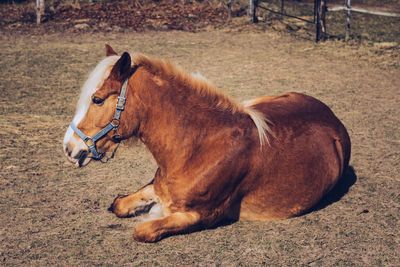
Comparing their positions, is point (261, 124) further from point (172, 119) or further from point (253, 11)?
point (253, 11)

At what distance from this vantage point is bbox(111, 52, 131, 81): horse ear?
3781mm

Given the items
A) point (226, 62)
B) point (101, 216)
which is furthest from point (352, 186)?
point (226, 62)

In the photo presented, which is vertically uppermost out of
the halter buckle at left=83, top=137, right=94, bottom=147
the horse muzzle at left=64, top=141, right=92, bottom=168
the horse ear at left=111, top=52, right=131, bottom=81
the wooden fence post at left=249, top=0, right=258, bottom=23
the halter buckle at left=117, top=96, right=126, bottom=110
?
the horse ear at left=111, top=52, right=131, bottom=81

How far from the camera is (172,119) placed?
4.10 metres

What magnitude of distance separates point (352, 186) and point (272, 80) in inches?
159

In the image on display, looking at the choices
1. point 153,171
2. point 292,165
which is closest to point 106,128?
point 292,165

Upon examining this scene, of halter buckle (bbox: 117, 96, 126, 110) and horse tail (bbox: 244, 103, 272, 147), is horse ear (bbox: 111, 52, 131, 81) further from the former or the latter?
horse tail (bbox: 244, 103, 272, 147)

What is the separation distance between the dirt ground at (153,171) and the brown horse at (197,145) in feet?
0.54

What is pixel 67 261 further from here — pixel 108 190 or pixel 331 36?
pixel 331 36

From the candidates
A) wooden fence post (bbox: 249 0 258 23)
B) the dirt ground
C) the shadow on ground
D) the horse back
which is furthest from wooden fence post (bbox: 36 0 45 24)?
the horse back

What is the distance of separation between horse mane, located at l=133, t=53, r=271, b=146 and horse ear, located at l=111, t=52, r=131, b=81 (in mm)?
139

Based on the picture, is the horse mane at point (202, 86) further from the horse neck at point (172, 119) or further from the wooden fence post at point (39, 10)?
the wooden fence post at point (39, 10)

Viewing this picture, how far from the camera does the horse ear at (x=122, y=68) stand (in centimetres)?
378

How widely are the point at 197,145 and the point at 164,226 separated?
2.00ft
